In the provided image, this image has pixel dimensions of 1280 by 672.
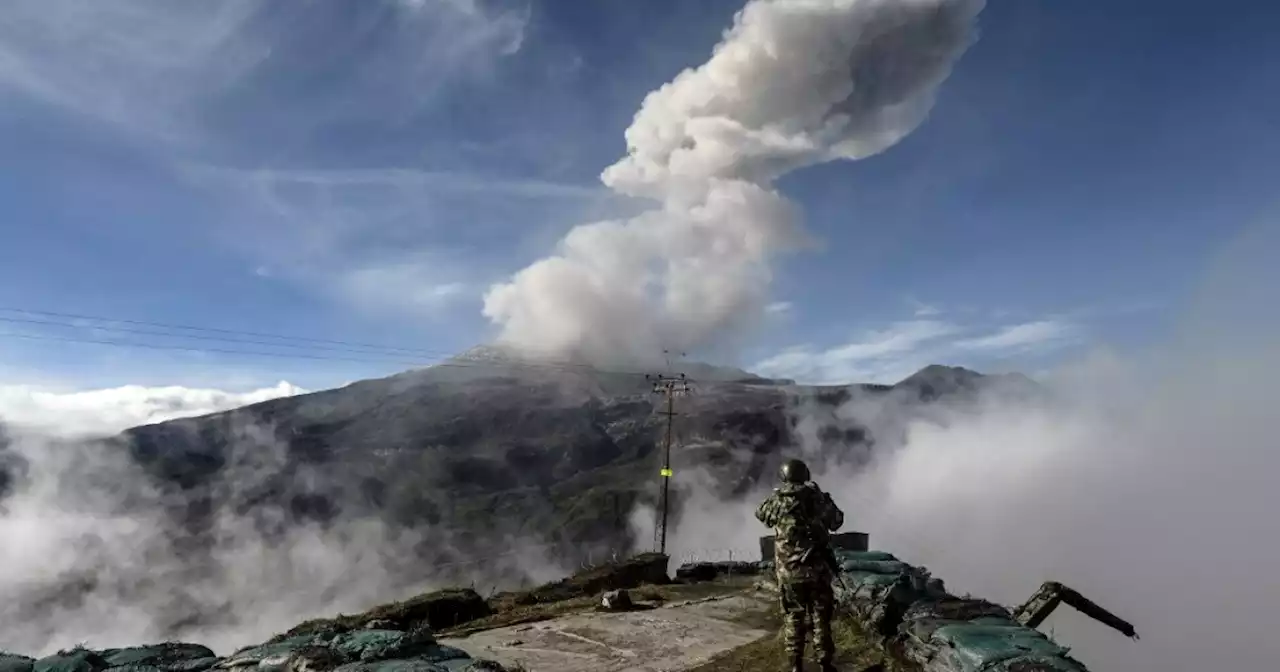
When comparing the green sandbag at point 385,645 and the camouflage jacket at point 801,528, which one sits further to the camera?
the green sandbag at point 385,645

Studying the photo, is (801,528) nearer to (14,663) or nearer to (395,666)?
(395,666)

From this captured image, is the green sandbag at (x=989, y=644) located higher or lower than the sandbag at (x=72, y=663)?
higher

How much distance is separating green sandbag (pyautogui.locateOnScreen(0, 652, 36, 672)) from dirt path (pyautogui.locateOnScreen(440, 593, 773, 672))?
7522 mm

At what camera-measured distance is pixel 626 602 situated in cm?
2044

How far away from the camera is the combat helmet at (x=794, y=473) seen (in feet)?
40.5

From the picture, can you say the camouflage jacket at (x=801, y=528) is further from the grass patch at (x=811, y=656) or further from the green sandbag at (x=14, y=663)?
the green sandbag at (x=14, y=663)

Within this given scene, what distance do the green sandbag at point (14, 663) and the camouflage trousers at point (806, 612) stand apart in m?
13.5

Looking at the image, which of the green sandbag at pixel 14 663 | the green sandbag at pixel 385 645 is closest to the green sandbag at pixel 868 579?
the green sandbag at pixel 385 645

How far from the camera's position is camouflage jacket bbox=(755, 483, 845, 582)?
1168 cm

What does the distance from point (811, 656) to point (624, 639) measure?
4635 mm

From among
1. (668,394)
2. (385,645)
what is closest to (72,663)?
(385,645)

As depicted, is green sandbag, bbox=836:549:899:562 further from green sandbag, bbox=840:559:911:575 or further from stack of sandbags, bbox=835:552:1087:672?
green sandbag, bbox=840:559:911:575

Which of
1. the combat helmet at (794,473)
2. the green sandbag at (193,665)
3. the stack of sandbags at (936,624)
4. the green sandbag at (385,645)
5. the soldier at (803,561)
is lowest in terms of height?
the green sandbag at (193,665)

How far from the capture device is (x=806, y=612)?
1185 centimetres
